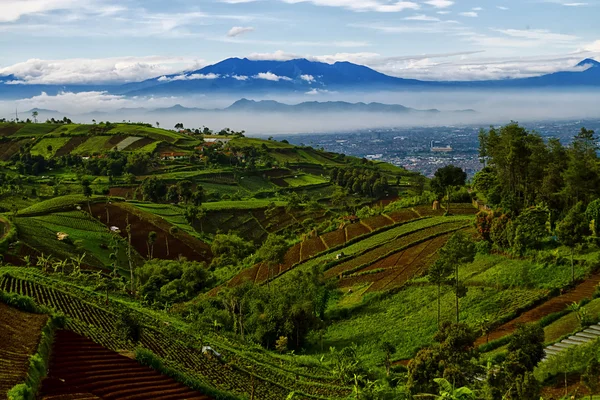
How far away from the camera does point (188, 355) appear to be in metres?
27.0

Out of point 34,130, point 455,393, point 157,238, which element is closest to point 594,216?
point 455,393

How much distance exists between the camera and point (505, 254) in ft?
112

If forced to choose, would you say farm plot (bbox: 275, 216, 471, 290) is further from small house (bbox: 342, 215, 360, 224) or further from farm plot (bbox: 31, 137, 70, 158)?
farm plot (bbox: 31, 137, 70, 158)

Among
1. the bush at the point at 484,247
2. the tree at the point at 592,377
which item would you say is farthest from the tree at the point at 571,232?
the tree at the point at 592,377

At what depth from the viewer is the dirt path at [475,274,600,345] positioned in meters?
25.8

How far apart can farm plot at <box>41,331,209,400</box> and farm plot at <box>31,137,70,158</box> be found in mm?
109158

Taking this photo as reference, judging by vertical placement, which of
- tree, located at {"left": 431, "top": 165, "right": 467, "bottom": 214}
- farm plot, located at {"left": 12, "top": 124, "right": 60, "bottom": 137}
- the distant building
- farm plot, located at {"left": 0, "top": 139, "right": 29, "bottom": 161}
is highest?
farm plot, located at {"left": 12, "top": 124, "right": 60, "bottom": 137}

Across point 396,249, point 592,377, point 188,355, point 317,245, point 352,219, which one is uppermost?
point 592,377

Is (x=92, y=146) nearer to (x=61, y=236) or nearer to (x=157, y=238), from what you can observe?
(x=157, y=238)

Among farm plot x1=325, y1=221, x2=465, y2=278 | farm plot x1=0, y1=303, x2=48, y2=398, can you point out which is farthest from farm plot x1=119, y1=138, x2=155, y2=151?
A: farm plot x1=0, y1=303, x2=48, y2=398

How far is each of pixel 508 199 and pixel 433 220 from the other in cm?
1007

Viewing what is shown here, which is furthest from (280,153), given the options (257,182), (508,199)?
(508,199)

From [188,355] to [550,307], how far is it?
17.0 metres

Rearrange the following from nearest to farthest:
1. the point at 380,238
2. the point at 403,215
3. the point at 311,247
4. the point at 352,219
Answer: the point at 380,238 < the point at 311,247 < the point at 403,215 < the point at 352,219
